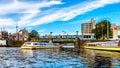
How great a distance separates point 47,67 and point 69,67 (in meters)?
3.69

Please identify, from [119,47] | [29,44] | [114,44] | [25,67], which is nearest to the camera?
[25,67]

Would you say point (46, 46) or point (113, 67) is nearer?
point (113, 67)

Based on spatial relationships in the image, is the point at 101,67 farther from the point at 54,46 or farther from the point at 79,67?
the point at 54,46

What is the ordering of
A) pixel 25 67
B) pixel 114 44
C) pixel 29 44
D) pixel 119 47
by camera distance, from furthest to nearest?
pixel 29 44 → pixel 114 44 → pixel 119 47 → pixel 25 67

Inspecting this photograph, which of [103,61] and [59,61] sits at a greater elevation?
[59,61]

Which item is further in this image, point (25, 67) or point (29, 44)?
point (29, 44)

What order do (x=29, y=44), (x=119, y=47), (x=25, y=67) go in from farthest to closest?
1. (x=29, y=44)
2. (x=119, y=47)
3. (x=25, y=67)

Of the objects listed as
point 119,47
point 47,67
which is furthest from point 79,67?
point 119,47

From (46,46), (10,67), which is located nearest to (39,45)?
(46,46)

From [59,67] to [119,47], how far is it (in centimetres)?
7426

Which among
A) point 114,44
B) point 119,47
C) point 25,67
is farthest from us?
point 114,44

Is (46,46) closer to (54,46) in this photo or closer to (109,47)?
(54,46)

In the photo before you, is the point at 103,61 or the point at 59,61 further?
the point at 59,61

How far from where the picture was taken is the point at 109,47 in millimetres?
133375
